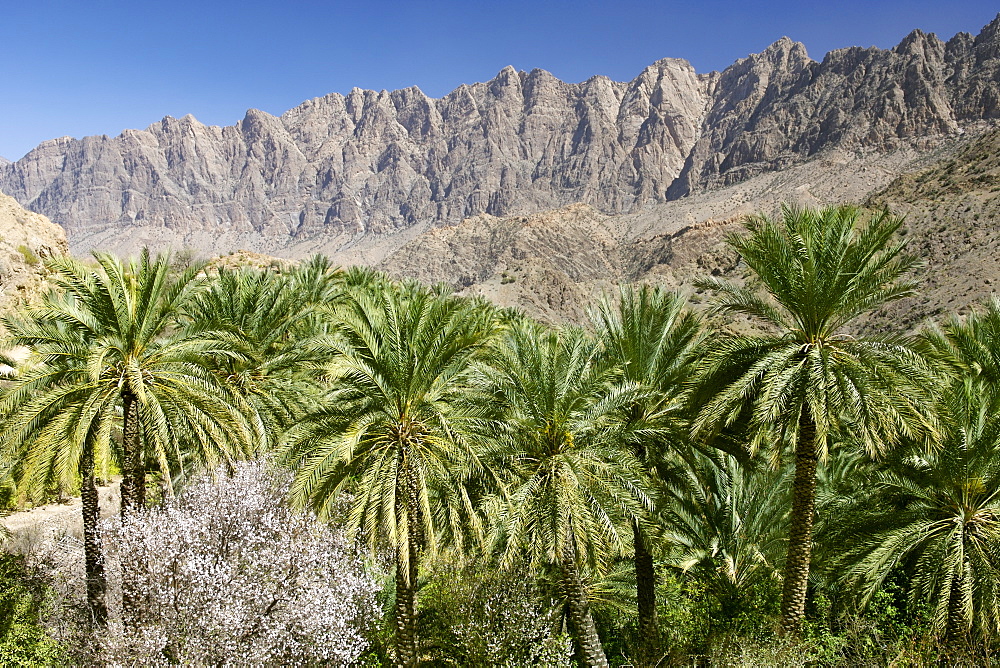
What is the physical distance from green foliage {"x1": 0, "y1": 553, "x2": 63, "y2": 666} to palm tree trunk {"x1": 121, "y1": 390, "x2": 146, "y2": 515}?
2.79 m

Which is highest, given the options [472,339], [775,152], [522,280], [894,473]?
[775,152]

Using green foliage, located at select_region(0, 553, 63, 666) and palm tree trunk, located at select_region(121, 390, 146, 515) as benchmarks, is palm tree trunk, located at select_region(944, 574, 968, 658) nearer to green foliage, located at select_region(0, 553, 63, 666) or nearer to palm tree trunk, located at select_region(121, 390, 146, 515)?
palm tree trunk, located at select_region(121, 390, 146, 515)

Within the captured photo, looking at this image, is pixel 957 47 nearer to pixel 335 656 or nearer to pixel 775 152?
pixel 775 152

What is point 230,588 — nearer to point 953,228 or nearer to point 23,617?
point 23,617

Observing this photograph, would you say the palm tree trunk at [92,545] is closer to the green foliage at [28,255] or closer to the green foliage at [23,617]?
the green foliage at [23,617]

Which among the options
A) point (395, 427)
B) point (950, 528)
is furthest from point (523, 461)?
point (950, 528)

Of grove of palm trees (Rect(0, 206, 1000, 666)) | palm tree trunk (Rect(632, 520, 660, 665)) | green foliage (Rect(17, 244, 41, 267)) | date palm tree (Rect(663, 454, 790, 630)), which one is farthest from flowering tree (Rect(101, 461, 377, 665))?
green foliage (Rect(17, 244, 41, 267))

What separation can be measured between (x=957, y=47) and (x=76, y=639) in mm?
170635

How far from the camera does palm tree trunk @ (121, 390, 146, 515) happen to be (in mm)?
10664

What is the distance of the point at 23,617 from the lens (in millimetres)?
12672

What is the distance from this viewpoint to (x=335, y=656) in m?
11.9

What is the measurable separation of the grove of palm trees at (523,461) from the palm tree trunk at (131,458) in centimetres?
4

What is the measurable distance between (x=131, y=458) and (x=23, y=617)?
493 cm

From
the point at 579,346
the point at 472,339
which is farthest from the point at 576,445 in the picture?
the point at 472,339
